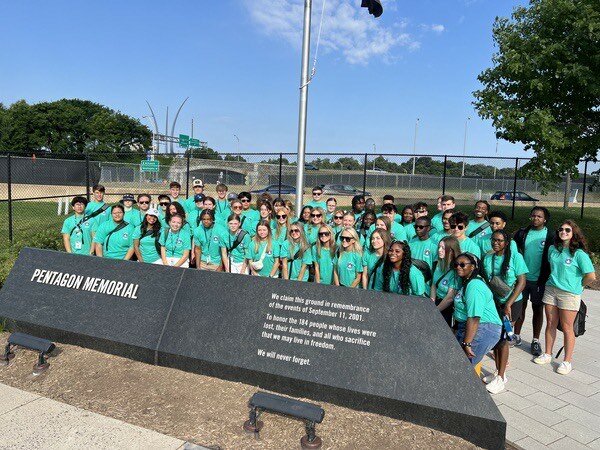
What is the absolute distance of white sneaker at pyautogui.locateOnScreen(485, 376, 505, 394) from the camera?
4.76 meters

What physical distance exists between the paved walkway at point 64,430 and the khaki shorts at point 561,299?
411cm

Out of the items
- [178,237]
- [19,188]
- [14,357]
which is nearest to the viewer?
[14,357]

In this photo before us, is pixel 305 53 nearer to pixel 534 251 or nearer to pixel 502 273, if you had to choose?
pixel 534 251

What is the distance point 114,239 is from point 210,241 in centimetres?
129

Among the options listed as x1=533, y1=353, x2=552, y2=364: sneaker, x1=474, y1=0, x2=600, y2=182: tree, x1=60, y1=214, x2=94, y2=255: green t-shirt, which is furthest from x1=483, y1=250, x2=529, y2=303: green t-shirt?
x1=474, y1=0, x2=600, y2=182: tree

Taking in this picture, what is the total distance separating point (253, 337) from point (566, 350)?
3.43 metres

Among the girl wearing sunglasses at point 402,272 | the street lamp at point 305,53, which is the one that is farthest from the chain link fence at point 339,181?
the girl wearing sunglasses at point 402,272

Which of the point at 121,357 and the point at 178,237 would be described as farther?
the point at 178,237

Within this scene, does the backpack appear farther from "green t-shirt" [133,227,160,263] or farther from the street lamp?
the street lamp

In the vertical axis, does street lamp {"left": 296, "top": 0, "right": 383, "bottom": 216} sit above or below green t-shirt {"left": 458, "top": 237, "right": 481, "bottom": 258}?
above

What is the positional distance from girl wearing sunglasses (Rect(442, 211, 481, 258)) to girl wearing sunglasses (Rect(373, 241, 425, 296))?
80cm

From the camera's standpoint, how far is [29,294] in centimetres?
569

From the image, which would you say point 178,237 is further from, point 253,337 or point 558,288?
point 558,288

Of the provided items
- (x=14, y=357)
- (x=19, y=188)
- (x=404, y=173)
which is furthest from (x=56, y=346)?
(x=19, y=188)
